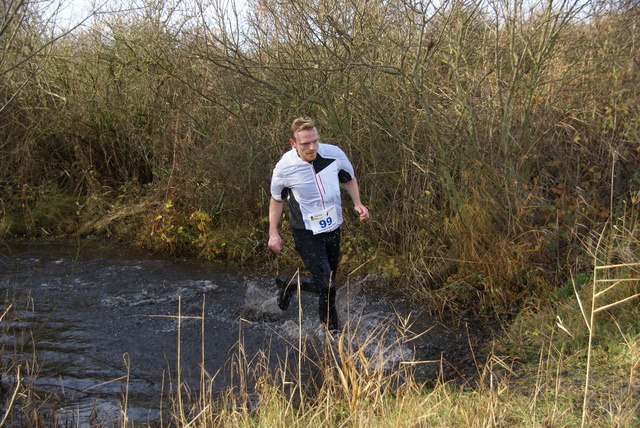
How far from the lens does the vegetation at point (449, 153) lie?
5.81 meters

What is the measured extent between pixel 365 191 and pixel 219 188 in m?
2.83

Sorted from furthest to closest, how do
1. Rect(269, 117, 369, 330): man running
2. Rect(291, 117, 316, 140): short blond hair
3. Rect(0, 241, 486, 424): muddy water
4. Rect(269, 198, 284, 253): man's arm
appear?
Rect(269, 198, 284, 253): man's arm < Rect(269, 117, 369, 330): man running < Rect(291, 117, 316, 140): short blond hair < Rect(0, 241, 486, 424): muddy water

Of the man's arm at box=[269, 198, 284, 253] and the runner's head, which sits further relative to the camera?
the man's arm at box=[269, 198, 284, 253]

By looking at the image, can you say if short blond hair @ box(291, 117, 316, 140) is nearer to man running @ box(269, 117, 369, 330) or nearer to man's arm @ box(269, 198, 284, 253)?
man running @ box(269, 117, 369, 330)

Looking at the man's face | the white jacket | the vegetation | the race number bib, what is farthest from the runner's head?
the vegetation

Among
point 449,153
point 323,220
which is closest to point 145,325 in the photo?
point 323,220

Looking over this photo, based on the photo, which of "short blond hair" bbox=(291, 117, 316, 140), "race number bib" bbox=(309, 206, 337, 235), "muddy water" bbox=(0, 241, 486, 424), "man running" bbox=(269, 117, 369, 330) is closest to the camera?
"muddy water" bbox=(0, 241, 486, 424)

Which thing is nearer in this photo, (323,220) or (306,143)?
(306,143)

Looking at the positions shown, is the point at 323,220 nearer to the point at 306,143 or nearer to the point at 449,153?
the point at 306,143

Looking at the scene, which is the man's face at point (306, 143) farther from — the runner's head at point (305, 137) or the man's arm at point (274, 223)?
the man's arm at point (274, 223)

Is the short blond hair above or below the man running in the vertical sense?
above

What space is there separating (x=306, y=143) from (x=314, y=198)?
501mm

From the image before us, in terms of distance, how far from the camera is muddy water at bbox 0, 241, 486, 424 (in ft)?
17.0

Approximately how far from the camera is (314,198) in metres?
5.70
